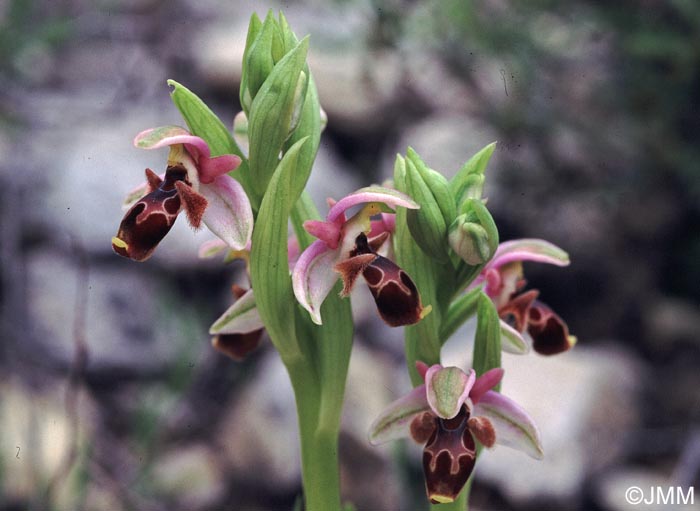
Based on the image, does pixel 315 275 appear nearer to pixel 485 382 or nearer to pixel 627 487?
pixel 485 382

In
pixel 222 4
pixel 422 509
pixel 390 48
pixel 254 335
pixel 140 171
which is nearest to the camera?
pixel 254 335

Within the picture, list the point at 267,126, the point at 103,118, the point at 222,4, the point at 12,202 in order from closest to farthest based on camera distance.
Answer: the point at 267,126, the point at 12,202, the point at 103,118, the point at 222,4

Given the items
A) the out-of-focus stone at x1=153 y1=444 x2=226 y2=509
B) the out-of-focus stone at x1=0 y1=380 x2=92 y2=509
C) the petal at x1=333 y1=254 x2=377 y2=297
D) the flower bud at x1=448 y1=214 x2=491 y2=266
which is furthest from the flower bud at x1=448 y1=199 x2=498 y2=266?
the out-of-focus stone at x1=153 y1=444 x2=226 y2=509

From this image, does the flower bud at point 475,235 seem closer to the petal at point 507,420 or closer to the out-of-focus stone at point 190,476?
the petal at point 507,420

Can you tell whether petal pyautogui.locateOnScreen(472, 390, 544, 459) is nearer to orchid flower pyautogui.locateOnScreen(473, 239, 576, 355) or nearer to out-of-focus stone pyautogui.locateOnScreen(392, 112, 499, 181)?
orchid flower pyautogui.locateOnScreen(473, 239, 576, 355)

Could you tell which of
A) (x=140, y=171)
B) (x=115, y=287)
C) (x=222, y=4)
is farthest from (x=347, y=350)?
(x=222, y=4)

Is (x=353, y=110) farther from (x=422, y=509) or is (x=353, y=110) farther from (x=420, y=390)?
(x=420, y=390)
